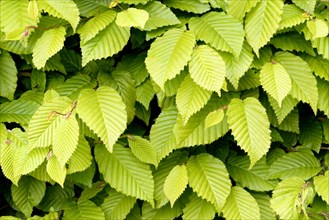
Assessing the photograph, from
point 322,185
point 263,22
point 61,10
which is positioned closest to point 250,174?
point 322,185

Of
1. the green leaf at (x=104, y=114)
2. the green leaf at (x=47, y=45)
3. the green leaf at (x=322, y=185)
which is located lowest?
the green leaf at (x=322, y=185)

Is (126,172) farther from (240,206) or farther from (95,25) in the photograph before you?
(95,25)

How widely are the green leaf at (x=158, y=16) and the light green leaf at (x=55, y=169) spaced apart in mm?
568

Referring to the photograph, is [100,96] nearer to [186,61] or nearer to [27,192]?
[186,61]

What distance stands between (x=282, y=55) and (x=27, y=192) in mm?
1178

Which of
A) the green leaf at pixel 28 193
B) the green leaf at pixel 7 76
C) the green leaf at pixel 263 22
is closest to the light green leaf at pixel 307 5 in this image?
the green leaf at pixel 263 22

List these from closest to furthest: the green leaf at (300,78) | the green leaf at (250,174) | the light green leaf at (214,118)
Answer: the light green leaf at (214,118)
the green leaf at (300,78)
the green leaf at (250,174)

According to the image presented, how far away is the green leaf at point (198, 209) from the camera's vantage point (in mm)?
→ 1734

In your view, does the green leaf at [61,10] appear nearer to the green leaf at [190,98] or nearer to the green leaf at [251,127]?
the green leaf at [190,98]

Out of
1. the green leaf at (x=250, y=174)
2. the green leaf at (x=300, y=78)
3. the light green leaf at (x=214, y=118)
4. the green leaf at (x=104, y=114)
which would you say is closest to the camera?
the green leaf at (x=104, y=114)

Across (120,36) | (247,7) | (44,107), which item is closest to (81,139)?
(44,107)

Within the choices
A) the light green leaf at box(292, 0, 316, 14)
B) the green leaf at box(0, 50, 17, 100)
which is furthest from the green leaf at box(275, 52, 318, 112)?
the green leaf at box(0, 50, 17, 100)

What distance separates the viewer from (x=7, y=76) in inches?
68.3

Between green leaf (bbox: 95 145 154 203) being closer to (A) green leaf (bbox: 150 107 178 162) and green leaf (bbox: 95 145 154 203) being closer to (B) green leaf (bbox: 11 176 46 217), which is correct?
(A) green leaf (bbox: 150 107 178 162)
